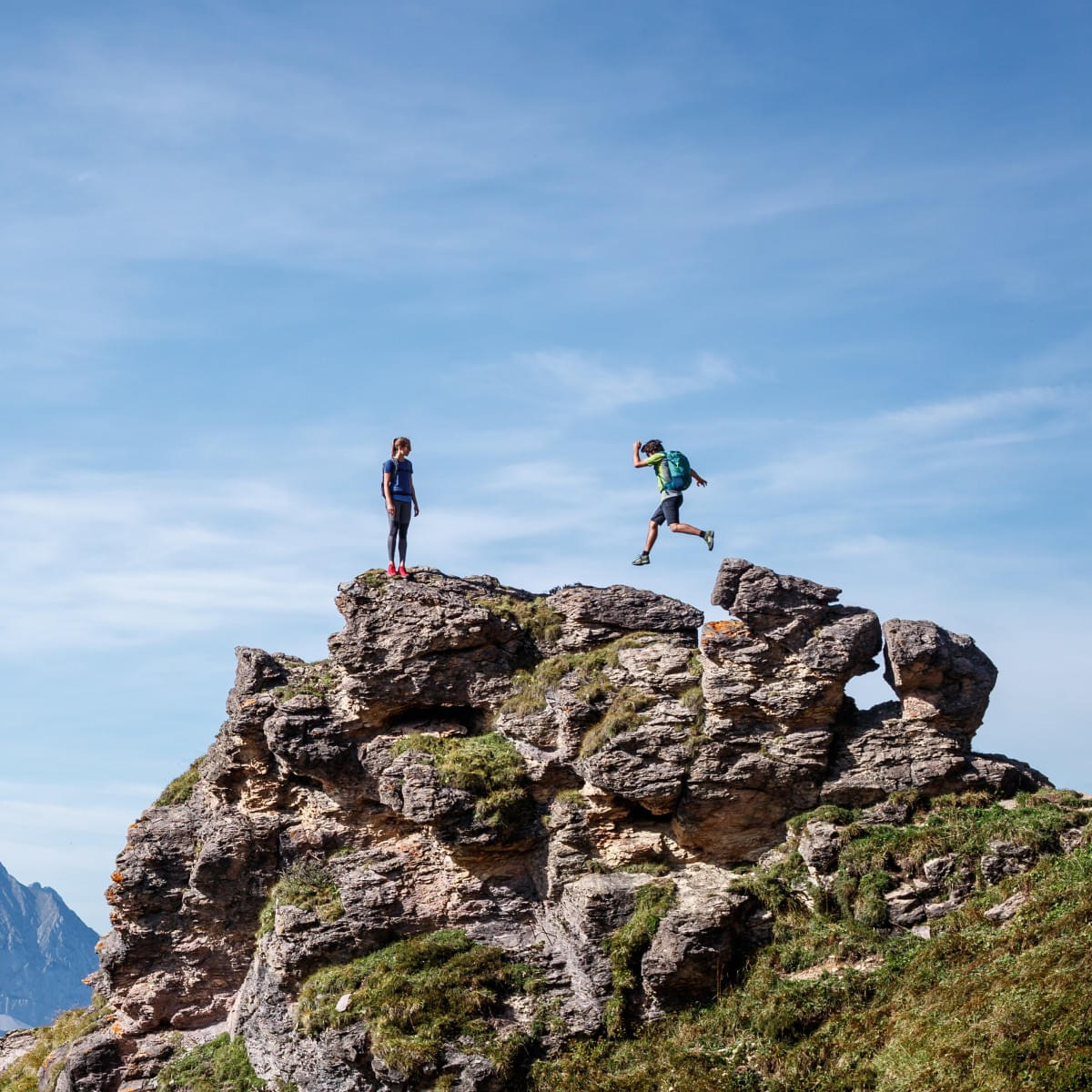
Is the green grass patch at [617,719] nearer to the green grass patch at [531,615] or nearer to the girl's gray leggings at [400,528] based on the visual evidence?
the green grass patch at [531,615]

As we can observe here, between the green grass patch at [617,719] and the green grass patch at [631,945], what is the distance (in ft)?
10.4

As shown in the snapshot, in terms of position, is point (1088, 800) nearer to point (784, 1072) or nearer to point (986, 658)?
point (986, 658)

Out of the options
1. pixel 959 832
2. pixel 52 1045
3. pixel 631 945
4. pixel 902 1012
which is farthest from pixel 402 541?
pixel 52 1045

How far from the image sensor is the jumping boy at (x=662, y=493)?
2866 centimetres

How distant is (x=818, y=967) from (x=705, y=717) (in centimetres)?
550

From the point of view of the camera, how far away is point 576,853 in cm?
2641

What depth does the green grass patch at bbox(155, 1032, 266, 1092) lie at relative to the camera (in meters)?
27.5

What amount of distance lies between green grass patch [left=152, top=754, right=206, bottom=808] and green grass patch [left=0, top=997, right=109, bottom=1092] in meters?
5.35

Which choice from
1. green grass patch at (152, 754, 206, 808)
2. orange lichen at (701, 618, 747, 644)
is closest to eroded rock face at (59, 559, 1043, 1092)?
orange lichen at (701, 618, 747, 644)

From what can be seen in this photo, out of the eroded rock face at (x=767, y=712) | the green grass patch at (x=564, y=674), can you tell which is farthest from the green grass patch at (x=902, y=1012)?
the green grass patch at (x=564, y=674)

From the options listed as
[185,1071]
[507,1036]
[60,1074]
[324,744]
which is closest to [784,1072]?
[507,1036]

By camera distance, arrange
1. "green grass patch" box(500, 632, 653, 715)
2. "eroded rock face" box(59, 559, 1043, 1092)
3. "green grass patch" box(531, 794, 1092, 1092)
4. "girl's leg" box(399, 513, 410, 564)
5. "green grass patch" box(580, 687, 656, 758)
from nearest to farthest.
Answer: "green grass patch" box(531, 794, 1092, 1092)
"eroded rock face" box(59, 559, 1043, 1092)
"green grass patch" box(580, 687, 656, 758)
"green grass patch" box(500, 632, 653, 715)
"girl's leg" box(399, 513, 410, 564)

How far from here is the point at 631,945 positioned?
24266 millimetres

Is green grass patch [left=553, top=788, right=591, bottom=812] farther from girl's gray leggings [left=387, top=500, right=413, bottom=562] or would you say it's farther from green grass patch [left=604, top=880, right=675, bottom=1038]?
girl's gray leggings [left=387, top=500, right=413, bottom=562]
